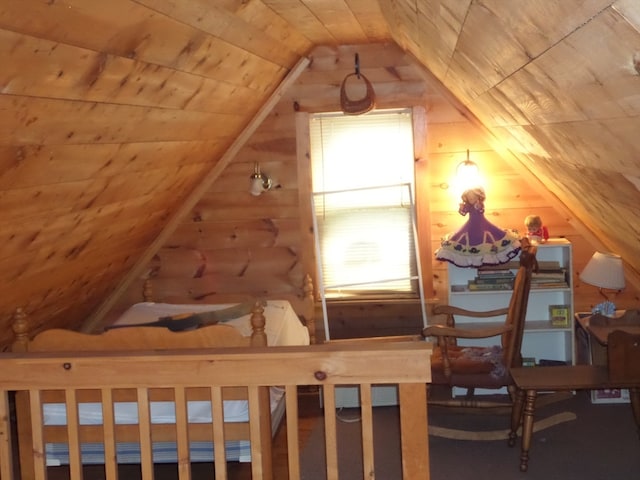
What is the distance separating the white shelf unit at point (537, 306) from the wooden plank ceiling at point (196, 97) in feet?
1.19

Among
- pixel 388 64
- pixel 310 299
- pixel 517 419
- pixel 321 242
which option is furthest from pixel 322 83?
pixel 517 419

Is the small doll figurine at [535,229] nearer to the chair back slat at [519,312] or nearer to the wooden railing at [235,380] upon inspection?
the chair back slat at [519,312]

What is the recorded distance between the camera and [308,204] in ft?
17.3

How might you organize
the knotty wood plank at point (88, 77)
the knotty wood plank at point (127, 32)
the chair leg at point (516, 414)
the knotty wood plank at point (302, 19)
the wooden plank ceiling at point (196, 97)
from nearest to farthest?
the wooden plank ceiling at point (196, 97) → the knotty wood plank at point (127, 32) → the knotty wood plank at point (88, 77) → the knotty wood plank at point (302, 19) → the chair leg at point (516, 414)

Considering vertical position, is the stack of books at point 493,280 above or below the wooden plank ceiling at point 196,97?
below

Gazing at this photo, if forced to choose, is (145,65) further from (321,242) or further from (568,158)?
(321,242)

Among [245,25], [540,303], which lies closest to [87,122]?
[245,25]

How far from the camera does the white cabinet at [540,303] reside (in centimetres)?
493

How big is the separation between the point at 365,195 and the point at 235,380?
2836 millimetres

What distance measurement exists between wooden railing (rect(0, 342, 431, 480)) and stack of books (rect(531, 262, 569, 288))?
8.44ft

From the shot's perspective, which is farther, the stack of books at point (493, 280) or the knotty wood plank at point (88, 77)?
the stack of books at point (493, 280)

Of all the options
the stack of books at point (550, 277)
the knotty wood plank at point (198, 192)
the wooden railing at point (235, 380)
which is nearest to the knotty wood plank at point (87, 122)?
the wooden railing at point (235, 380)

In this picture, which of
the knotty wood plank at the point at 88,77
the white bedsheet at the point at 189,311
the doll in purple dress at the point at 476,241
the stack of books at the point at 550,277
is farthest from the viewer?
the stack of books at the point at 550,277

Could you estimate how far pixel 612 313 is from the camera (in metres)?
4.67
